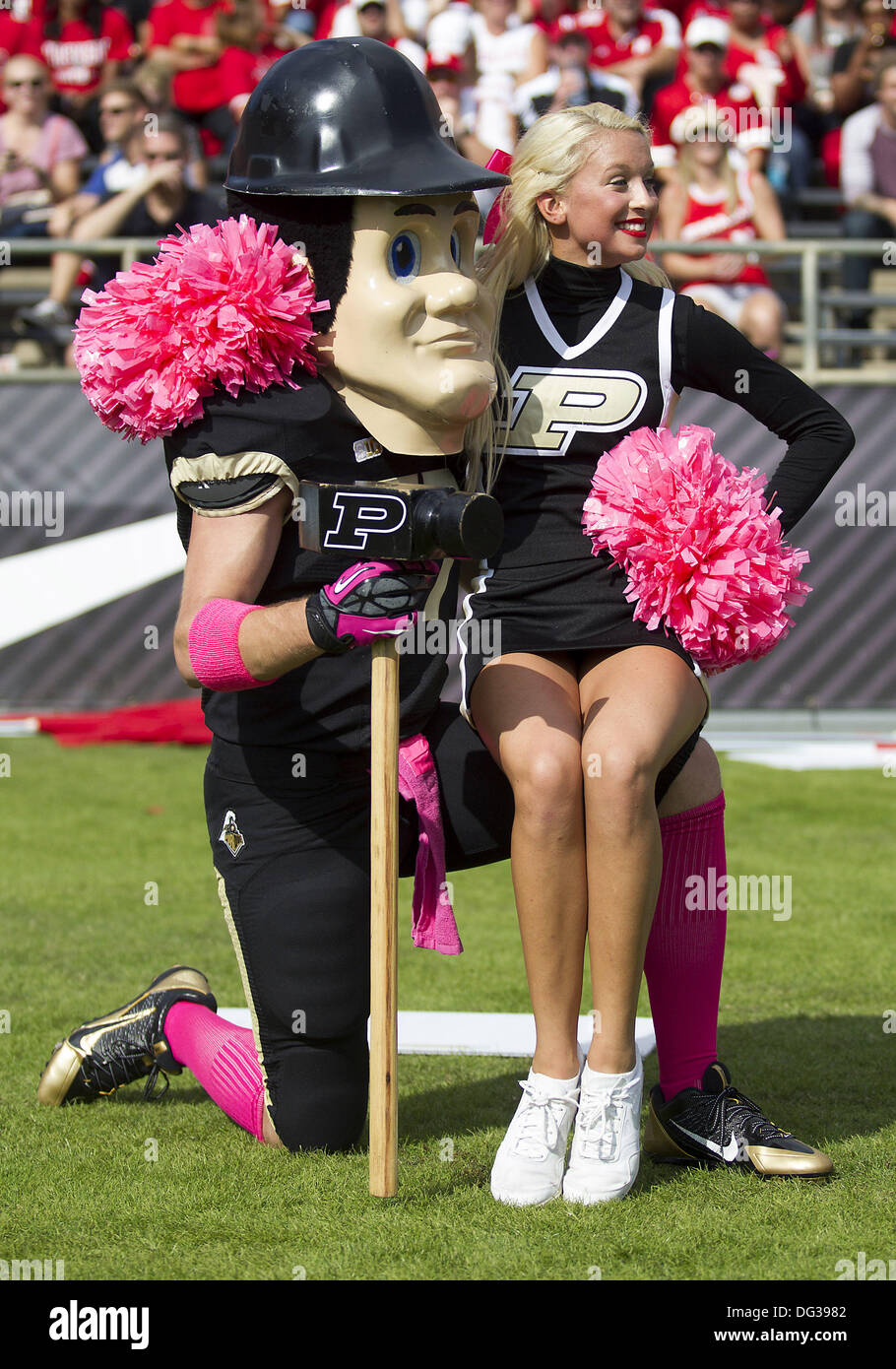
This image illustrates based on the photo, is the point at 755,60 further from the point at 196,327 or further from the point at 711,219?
the point at 196,327

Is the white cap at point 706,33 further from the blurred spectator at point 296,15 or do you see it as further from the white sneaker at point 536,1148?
the white sneaker at point 536,1148

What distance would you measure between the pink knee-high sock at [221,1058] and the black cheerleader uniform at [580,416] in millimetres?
803

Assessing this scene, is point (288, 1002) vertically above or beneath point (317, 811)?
beneath

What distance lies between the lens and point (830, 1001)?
418 centimetres

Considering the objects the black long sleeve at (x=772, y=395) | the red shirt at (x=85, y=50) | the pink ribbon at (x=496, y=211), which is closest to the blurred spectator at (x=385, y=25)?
the red shirt at (x=85, y=50)

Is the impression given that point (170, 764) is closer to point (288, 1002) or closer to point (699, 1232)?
point (288, 1002)

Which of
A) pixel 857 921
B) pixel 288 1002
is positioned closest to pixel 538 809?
pixel 288 1002

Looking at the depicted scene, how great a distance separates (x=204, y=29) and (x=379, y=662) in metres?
9.50

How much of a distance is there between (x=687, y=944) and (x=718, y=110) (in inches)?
308

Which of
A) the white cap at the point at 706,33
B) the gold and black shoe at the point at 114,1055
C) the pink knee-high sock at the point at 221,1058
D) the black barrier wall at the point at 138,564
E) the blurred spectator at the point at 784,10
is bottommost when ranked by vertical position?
the black barrier wall at the point at 138,564

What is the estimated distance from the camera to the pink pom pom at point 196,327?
2.70m

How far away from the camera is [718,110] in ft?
32.2
